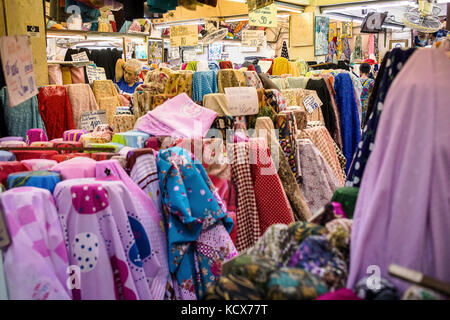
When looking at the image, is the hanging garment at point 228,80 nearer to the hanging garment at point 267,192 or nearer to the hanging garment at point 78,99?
the hanging garment at point 267,192

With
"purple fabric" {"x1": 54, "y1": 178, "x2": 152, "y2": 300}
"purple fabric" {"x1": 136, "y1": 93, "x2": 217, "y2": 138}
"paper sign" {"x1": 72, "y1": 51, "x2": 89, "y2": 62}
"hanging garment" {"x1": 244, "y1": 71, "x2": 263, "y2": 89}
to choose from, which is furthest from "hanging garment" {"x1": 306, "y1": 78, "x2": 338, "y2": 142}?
"purple fabric" {"x1": 54, "y1": 178, "x2": 152, "y2": 300}

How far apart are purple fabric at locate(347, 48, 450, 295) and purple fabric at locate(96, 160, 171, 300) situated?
965 mm

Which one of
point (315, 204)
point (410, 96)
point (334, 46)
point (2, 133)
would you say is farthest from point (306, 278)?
point (334, 46)

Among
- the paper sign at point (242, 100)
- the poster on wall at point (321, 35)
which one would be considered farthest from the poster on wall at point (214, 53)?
the paper sign at point (242, 100)

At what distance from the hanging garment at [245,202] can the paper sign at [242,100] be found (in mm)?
728

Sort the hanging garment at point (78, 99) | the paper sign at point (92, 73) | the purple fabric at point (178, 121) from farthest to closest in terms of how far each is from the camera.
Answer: the paper sign at point (92, 73), the hanging garment at point (78, 99), the purple fabric at point (178, 121)

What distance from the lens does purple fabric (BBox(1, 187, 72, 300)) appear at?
1530 millimetres

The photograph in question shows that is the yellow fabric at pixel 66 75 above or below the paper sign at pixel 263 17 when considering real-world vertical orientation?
below

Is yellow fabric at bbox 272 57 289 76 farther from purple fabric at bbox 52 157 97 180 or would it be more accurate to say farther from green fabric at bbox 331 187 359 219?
green fabric at bbox 331 187 359 219

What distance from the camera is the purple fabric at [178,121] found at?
2998 mm

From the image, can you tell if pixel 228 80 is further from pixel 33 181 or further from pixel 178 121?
pixel 33 181

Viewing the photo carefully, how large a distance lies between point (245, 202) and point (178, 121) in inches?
30.3
